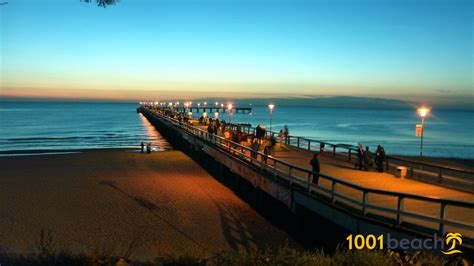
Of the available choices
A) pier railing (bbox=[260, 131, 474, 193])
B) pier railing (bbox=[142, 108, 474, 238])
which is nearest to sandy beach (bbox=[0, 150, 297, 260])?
pier railing (bbox=[142, 108, 474, 238])

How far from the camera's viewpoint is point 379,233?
8.46 m

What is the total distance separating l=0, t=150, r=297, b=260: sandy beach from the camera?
467 inches

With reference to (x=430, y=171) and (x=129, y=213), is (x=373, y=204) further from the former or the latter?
(x=430, y=171)

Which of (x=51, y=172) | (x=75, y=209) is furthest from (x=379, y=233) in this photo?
(x=51, y=172)

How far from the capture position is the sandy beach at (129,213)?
11.9 meters

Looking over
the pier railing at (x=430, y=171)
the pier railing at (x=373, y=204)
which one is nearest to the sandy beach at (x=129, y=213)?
the pier railing at (x=373, y=204)

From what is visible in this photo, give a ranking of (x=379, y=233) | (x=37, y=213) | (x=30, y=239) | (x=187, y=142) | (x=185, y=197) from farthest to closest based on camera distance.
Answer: (x=187, y=142), (x=185, y=197), (x=37, y=213), (x=30, y=239), (x=379, y=233)

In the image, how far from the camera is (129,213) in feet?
49.5

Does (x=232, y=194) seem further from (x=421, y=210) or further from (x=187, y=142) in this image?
(x=187, y=142)

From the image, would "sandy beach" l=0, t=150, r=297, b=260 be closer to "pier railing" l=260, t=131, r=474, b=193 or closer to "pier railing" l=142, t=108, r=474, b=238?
"pier railing" l=142, t=108, r=474, b=238

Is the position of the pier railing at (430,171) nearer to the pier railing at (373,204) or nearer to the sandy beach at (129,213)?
the pier railing at (373,204)

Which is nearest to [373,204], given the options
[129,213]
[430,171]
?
[129,213]

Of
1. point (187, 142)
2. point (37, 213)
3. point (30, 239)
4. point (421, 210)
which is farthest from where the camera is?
point (187, 142)

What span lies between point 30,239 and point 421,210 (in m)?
10.6
